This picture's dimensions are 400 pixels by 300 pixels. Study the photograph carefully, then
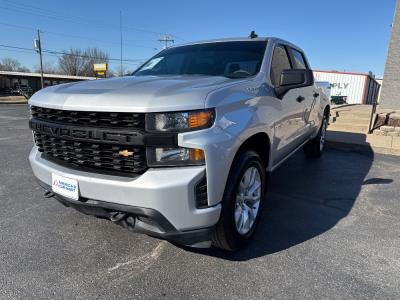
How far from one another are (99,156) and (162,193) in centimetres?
59

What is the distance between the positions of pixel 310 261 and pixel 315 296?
47 centimetres

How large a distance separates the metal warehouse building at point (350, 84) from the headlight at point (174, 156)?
4981 cm

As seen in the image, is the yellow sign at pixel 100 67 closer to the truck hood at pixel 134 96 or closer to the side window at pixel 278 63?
the side window at pixel 278 63

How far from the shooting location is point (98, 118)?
2408 millimetres

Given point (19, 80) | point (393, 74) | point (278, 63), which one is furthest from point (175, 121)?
point (19, 80)

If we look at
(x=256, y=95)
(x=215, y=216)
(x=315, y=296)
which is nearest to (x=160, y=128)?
(x=215, y=216)

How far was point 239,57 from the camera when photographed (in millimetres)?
3688

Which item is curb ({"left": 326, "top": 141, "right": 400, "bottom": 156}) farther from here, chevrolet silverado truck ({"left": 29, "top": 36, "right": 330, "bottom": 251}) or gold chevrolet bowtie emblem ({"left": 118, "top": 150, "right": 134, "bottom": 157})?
gold chevrolet bowtie emblem ({"left": 118, "top": 150, "right": 134, "bottom": 157})

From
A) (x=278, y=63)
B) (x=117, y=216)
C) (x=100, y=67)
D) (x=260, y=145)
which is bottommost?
(x=117, y=216)

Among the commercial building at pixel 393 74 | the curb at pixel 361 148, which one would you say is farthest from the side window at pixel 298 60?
the commercial building at pixel 393 74

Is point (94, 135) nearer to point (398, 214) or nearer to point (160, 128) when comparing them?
point (160, 128)

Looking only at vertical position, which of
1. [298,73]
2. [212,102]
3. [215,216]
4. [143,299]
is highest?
[298,73]

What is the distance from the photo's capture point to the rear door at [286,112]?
3.62 meters

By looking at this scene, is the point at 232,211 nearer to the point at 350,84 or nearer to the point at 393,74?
the point at 393,74
